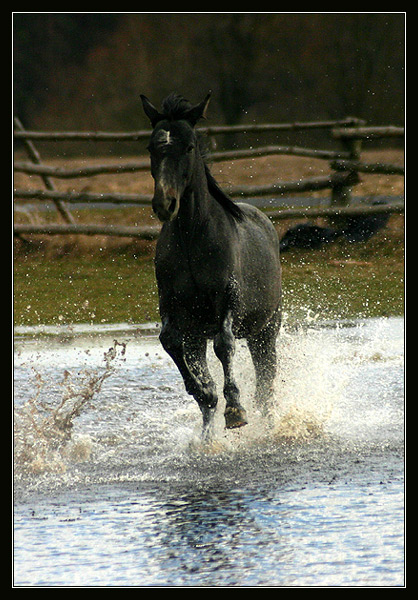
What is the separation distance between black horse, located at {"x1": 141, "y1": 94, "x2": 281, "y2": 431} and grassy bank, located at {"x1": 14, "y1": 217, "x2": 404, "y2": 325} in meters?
4.20

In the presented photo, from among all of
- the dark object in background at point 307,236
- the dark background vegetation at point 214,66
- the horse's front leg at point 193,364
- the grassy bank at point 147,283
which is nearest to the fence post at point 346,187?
the grassy bank at point 147,283

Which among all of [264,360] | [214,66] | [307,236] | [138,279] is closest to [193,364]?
[264,360]

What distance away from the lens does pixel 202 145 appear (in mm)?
6023

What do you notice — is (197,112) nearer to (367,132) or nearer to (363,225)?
(363,225)

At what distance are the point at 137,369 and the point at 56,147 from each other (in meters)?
21.9

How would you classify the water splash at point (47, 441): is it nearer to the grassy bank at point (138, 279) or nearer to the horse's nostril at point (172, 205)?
the horse's nostril at point (172, 205)

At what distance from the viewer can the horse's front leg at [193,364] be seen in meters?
6.02

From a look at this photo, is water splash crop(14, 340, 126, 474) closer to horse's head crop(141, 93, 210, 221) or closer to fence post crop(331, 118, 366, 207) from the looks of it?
horse's head crop(141, 93, 210, 221)

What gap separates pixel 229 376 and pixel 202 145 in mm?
1334

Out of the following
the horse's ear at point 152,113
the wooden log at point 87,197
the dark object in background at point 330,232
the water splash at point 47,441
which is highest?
the horse's ear at point 152,113

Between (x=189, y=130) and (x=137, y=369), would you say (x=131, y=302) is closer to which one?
(x=137, y=369)

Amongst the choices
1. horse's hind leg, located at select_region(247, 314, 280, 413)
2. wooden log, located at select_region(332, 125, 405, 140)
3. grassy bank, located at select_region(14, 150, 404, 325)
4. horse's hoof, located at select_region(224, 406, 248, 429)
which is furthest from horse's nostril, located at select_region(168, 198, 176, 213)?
wooden log, located at select_region(332, 125, 405, 140)

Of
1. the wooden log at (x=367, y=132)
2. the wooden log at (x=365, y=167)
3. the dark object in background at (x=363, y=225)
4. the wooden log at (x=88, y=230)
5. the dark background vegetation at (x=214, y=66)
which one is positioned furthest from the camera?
the dark background vegetation at (x=214, y=66)

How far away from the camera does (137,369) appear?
880 centimetres
